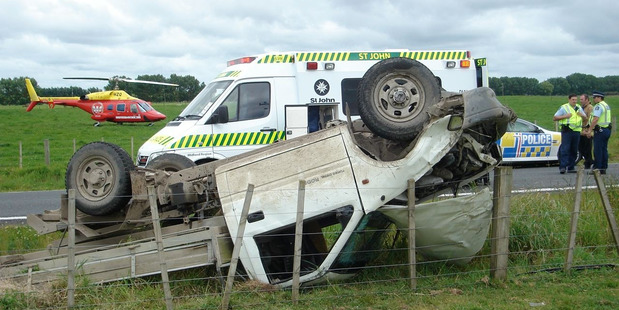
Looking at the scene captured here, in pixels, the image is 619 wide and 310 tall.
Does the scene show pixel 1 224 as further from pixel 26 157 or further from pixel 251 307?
pixel 26 157

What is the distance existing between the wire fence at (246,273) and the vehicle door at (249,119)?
399 centimetres

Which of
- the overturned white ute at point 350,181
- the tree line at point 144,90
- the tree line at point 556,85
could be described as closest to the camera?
the overturned white ute at point 350,181

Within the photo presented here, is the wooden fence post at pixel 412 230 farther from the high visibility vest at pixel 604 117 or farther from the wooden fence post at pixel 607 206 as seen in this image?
the high visibility vest at pixel 604 117

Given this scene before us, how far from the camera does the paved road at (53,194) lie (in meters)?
12.0

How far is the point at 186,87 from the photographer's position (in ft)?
235

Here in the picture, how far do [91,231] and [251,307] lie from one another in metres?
2.11

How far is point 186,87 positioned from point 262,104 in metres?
62.1

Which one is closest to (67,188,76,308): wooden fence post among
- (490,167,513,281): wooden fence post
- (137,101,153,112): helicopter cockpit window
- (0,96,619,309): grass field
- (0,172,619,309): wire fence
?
(0,172,619,309): wire fence

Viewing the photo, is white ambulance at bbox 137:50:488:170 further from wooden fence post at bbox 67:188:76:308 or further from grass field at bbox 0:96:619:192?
grass field at bbox 0:96:619:192

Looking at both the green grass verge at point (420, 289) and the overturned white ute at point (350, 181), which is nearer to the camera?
the green grass verge at point (420, 289)

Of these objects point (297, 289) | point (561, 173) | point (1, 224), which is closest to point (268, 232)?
point (297, 289)

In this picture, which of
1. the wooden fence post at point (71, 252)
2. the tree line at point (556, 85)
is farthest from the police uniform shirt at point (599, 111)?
the tree line at point (556, 85)

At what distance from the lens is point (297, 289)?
5.90 meters

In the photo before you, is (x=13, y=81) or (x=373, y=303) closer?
(x=373, y=303)
